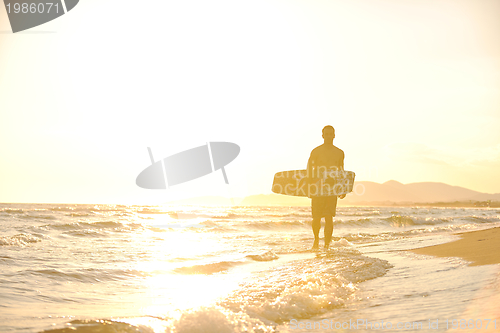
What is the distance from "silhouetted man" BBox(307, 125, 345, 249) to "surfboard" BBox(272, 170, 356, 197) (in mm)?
93

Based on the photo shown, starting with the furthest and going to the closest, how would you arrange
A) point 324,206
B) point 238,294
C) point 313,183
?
point 313,183 → point 324,206 → point 238,294

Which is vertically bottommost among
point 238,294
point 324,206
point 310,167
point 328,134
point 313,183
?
point 238,294

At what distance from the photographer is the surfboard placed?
24.0ft

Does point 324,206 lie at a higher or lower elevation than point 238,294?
higher

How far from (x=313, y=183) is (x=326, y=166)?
1.41 feet

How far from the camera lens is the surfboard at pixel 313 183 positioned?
730cm

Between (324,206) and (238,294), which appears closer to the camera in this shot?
(238,294)

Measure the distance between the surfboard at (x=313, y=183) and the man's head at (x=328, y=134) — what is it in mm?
651

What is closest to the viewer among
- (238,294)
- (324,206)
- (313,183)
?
(238,294)

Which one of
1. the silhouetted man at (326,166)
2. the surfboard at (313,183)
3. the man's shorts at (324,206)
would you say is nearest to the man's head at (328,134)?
the silhouetted man at (326,166)

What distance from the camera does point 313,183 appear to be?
7402 mm

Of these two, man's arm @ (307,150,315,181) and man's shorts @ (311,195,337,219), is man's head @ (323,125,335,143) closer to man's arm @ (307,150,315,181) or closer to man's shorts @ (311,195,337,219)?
man's arm @ (307,150,315,181)

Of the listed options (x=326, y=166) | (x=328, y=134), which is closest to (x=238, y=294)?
(x=326, y=166)

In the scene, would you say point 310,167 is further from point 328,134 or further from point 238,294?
point 238,294
